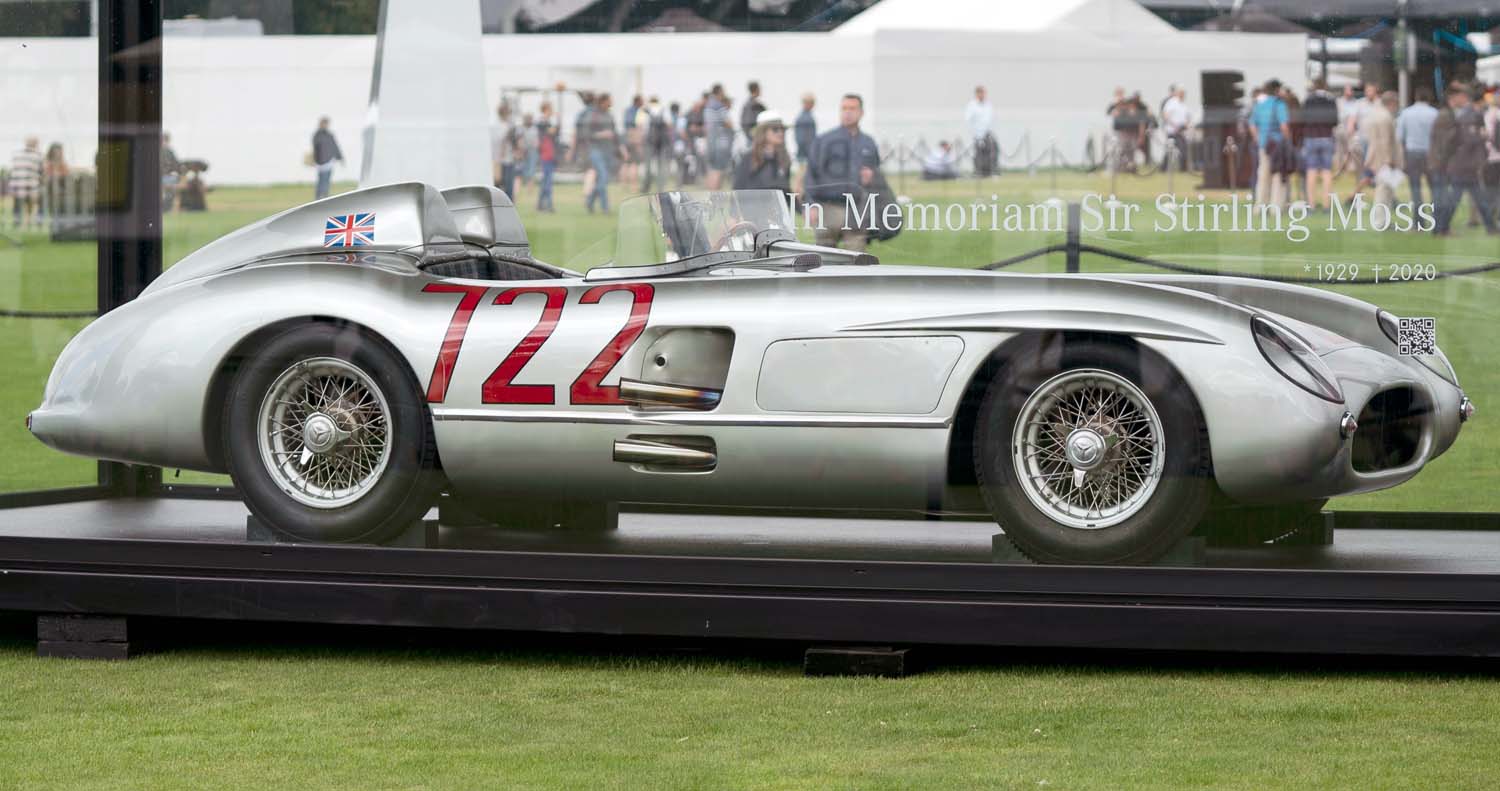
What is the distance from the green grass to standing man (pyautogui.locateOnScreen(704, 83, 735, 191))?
1.39 m

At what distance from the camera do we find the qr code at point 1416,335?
5277mm

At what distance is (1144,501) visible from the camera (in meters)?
5.07

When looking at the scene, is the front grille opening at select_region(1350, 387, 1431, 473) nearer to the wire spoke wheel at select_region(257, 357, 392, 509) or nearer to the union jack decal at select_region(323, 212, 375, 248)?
the wire spoke wheel at select_region(257, 357, 392, 509)

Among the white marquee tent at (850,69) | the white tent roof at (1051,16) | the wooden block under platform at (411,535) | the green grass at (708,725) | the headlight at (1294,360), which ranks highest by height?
the white tent roof at (1051,16)

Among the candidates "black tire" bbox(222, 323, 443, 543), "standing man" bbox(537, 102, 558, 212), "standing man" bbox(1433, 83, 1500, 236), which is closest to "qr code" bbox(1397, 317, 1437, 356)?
"standing man" bbox(1433, 83, 1500, 236)

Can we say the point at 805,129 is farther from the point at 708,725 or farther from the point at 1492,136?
the point at 1492,136

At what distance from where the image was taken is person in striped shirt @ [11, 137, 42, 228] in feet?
20.4

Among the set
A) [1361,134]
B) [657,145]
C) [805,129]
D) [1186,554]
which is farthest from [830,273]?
[1361,134]

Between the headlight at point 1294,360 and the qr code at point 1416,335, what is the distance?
0.34 meters

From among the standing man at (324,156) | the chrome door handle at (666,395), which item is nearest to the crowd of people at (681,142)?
the chrome door handle at (666,395)

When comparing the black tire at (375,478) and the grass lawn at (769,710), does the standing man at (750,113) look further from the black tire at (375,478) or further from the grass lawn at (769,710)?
the black tire at (375,478)

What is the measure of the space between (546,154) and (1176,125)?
1817mm

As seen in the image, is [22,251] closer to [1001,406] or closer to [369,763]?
[369,763]

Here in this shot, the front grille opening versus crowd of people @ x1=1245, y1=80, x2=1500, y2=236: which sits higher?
crowd of people @ x1=1245, y1=80, x2=1500, y2=236
